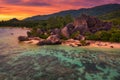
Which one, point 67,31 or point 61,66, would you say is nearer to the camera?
point 61,66

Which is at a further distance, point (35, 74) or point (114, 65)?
point (114, 65)

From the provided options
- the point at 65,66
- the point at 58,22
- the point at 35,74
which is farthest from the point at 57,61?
the point at 58,22

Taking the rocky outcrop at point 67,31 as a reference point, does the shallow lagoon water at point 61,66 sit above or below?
below

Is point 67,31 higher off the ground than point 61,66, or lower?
higher

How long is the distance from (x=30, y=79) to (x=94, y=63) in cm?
2449

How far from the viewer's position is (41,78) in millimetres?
48562

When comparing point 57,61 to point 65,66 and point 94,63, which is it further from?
point 94,63

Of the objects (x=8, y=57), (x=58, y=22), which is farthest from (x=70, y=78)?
(x=58, y=22)

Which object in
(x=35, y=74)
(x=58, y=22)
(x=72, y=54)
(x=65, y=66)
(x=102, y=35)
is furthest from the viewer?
(x=58, y=22)

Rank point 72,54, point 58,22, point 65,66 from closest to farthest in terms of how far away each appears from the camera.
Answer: point 65,66, point 72,54, point 58,22

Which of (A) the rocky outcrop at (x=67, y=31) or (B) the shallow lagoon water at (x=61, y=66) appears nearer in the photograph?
(B) the shallow lagoon water at (x=61, y=66)

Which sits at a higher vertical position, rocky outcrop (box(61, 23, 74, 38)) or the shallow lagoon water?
rocky outcrop (box(61, 23, 74, 38))

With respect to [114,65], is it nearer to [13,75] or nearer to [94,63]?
[94,63]

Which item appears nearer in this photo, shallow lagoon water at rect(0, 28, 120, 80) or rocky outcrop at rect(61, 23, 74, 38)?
shallow lagoon water at rect(0, 28, 120, 80)
